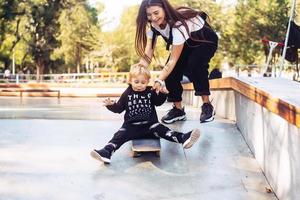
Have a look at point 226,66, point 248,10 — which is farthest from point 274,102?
point 226,66

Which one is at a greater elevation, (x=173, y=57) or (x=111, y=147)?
(x=173, y=57)

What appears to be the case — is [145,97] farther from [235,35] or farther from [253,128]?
[235,35]

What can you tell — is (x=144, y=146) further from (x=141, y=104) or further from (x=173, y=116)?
(x=173, y=116)

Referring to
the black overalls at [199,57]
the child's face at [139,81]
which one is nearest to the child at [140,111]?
the child's face at [139,81]

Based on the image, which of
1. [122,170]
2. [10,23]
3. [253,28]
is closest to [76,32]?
[10,23]

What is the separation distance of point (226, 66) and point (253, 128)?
147ft

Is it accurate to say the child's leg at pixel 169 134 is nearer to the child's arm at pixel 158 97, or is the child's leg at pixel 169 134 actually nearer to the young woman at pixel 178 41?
the child's arm at pixel 158 97

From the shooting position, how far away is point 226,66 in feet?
158

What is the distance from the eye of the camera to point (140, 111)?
417 centimetres

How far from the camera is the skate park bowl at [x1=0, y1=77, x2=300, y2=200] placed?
3.12 meters

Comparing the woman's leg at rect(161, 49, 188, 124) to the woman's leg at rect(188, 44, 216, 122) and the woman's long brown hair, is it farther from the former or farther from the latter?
the woman's long brown hair

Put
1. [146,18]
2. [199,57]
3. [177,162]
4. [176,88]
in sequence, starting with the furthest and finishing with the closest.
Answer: [176,88] → [199,57] → [146,18] → [177,162]

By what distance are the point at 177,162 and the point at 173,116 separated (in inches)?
65.9

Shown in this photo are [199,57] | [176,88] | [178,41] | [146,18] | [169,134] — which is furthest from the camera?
[176,88]
